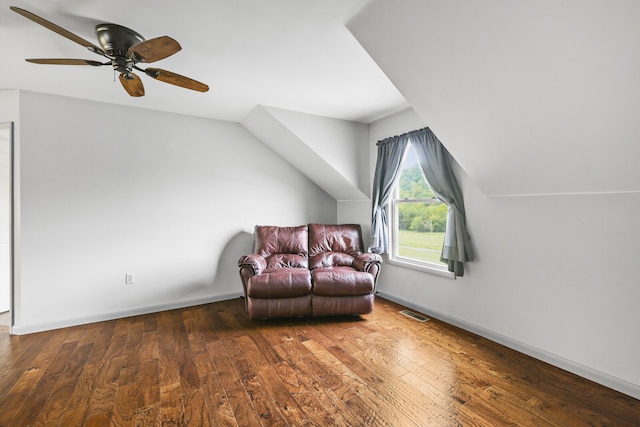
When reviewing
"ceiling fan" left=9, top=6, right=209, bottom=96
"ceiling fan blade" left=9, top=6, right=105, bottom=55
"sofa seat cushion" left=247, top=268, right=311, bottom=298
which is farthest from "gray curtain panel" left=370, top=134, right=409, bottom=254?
"ceiling fan blade" left=9, top=6, right=105, bottom=55

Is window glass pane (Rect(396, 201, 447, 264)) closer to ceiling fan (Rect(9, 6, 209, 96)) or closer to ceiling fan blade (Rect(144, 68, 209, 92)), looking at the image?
ceiling fan blade (Rect(144, 68, 209, 92))

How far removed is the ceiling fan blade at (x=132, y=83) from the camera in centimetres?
202

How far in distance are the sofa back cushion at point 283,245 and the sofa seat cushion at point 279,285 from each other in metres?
0.51

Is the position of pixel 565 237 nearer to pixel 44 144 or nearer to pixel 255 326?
pixel 255 326

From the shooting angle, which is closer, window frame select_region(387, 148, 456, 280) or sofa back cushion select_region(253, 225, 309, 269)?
window frame select_region(387, 148, 456, 280)

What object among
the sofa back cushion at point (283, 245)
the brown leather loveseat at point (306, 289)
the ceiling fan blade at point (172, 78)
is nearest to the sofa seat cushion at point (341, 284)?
the brown leather loveseat at point (306, 289)

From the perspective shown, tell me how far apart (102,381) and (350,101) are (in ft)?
10.9

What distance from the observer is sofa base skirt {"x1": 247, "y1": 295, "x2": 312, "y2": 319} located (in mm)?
2947

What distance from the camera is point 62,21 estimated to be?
6.03ft

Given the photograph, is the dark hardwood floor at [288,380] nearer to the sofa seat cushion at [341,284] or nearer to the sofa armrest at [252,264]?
the sofa seat cushion at [341,284]

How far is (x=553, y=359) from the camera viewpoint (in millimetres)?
2188

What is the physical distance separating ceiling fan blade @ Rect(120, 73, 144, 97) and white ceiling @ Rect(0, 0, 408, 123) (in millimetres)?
311

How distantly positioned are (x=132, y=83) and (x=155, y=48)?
66 cm

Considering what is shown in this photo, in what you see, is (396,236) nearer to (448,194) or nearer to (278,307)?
(448,194)
